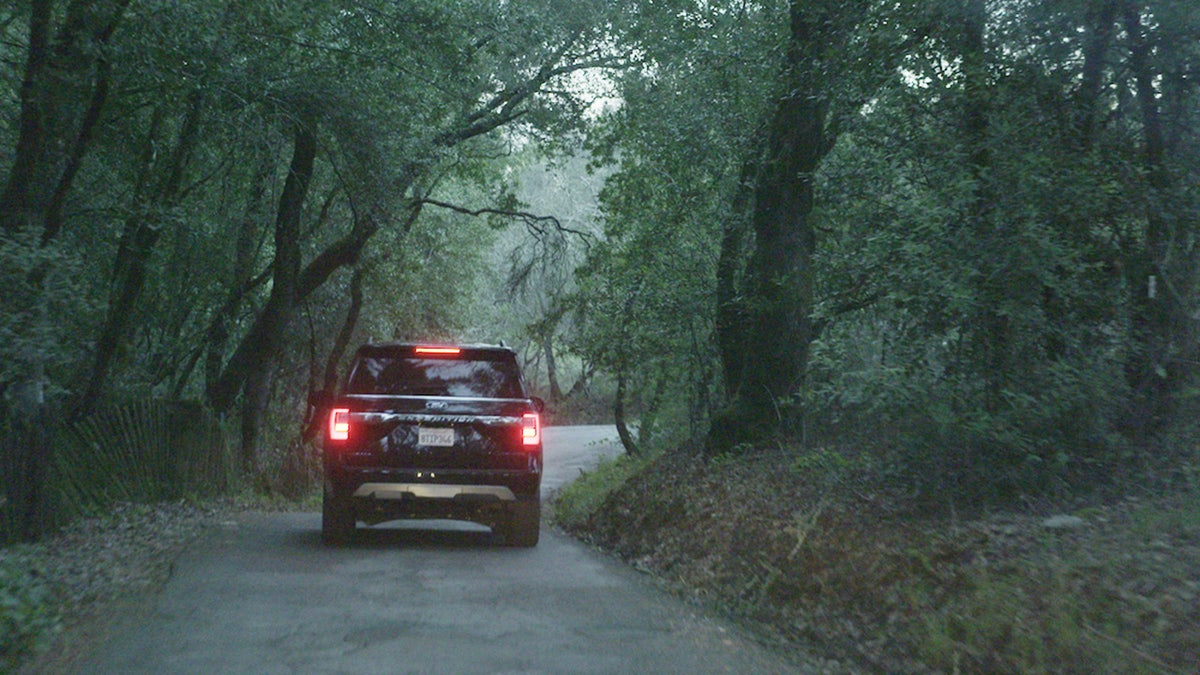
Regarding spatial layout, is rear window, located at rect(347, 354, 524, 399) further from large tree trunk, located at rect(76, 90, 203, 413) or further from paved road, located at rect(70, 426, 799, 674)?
large tree trunk, located at rect(76, 90, 203, 413)

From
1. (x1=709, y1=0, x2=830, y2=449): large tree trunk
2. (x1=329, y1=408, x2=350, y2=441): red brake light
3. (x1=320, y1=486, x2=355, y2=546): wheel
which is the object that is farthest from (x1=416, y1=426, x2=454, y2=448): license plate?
(x1=709, y1=0, x2=830, y2=449): large tree trunk

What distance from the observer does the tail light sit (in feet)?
41.9

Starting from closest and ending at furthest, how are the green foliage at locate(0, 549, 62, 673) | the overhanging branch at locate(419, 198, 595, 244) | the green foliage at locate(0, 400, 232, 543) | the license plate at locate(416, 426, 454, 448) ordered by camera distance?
the green foliage at locate(0, 549, 62, 673) < the license plate at locate(416, 426, 454, 448) < the green foliage at locate(0, 400, 232, 543) < the overhanging branch at locate(419, 198, 595, 244)

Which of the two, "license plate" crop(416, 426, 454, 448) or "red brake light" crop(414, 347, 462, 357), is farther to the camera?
"red brake light" crop(414, 347, 462, 357)

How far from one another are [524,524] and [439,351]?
195cm

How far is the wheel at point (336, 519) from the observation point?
12.6m

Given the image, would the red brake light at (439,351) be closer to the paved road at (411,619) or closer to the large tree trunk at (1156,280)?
the paved road at (411,619)

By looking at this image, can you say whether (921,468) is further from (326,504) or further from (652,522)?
(326,504)

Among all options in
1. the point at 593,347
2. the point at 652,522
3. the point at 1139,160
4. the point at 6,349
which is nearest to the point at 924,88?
the point at 1139,160

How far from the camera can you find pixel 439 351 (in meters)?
12.9

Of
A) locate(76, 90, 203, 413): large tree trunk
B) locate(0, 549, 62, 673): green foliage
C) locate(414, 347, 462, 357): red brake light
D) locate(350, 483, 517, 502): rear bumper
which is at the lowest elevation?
locate(0, 549, 62, 673): green foliage

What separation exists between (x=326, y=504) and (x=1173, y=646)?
8.41m

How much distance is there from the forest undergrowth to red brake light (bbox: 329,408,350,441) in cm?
308

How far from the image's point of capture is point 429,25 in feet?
51.6
